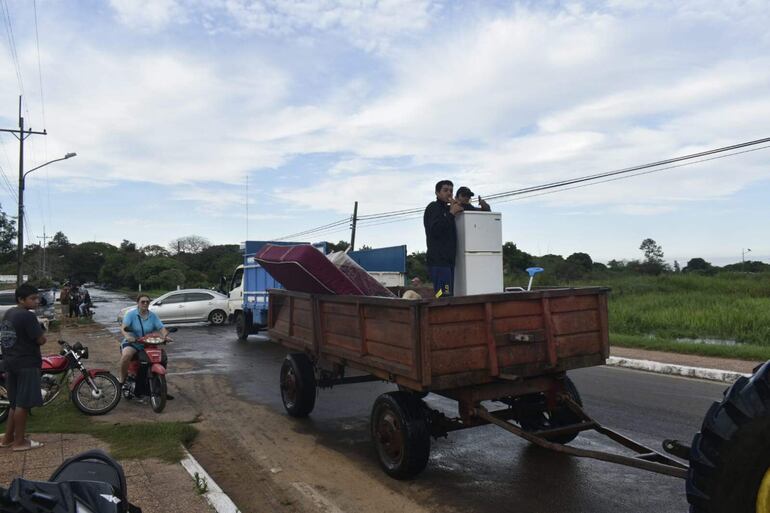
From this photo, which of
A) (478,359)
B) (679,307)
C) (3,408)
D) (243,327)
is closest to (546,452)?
(478,359)

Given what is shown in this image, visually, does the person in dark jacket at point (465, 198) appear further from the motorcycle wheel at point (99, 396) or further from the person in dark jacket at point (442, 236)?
A: the motorcycle wheel at point (99, 396)

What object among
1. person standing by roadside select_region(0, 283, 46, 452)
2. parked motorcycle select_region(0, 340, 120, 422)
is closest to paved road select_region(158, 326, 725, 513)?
parked motorcycle select_region(0, 340, 120, 422)

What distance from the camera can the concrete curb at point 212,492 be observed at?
4.36 meters

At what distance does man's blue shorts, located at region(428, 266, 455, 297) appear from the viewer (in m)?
6.09

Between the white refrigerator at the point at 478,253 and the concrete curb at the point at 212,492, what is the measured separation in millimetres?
2947

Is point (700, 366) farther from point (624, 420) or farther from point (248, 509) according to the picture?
point (248, 509)

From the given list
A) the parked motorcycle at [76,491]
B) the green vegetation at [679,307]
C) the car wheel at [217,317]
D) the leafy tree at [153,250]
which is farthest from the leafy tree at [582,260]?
the leafy tree at [153,250]

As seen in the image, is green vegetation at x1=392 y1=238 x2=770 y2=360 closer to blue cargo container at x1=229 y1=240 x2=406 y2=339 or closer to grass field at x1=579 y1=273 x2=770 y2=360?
grass field at x1=579 y1=273 x2=770 y2=360

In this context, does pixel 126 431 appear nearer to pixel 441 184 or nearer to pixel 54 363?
pixel 54 363

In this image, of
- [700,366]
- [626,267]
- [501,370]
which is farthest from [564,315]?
[626,267]

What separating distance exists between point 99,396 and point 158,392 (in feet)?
2.30

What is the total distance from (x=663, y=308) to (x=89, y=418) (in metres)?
18.2

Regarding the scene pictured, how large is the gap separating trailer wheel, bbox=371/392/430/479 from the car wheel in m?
16.4

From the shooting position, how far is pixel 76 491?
1.85 metres
